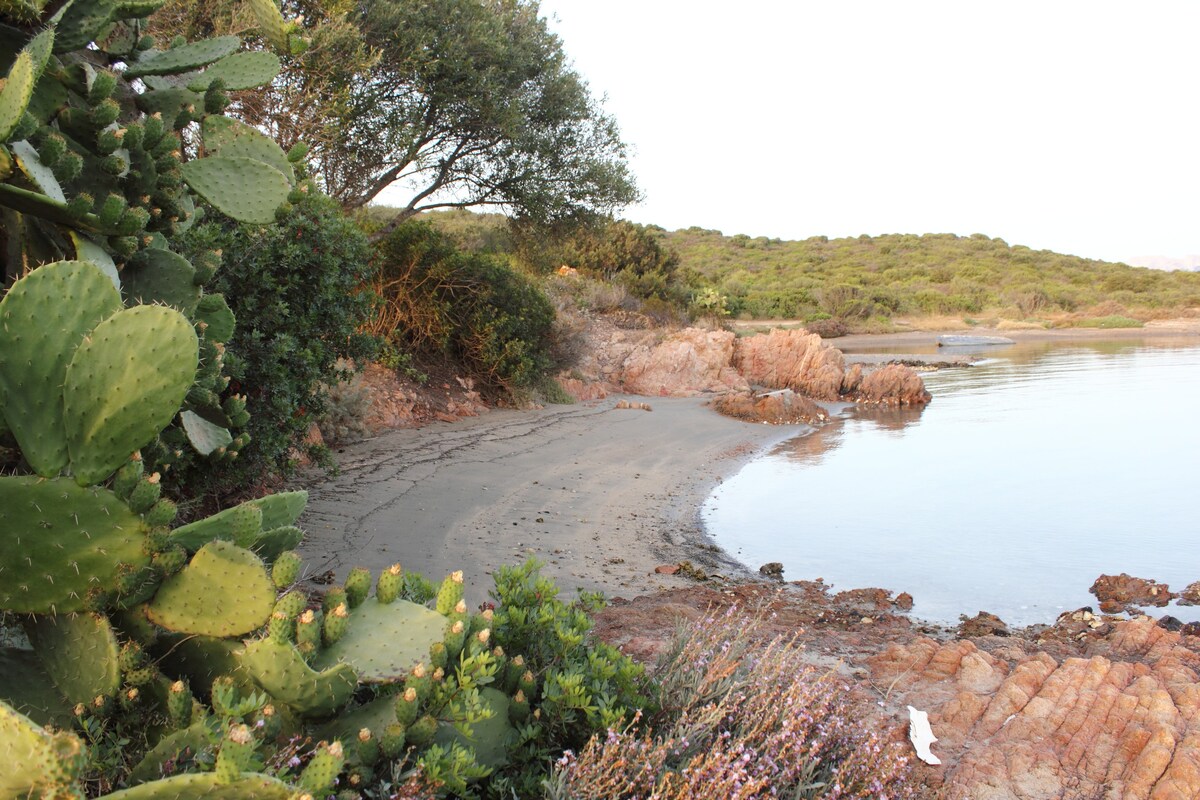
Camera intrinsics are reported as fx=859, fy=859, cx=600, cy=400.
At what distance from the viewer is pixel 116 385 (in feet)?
7.43

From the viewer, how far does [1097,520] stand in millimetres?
8883

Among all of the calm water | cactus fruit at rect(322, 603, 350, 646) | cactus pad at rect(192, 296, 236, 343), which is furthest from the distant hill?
cactus fruit at rect(322, 603, 350, 646)

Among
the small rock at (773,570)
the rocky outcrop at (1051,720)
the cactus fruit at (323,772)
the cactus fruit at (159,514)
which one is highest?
the cactus fruit at (159,514)

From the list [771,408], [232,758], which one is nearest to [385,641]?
[232,758]

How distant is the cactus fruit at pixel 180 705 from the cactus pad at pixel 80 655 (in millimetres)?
224

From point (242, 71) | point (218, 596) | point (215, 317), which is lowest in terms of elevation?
point (218, 596)

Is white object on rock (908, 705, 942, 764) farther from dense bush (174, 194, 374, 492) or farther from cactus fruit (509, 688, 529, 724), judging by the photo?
dense bush (174, 194, 374, 492)

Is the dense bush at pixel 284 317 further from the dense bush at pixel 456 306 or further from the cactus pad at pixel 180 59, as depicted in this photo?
the dense bush at pixel 456 306

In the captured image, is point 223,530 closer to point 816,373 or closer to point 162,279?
point 162,279

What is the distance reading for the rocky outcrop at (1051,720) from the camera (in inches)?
117

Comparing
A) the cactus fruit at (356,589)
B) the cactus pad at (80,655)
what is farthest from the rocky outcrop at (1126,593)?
the cactus pad at (80,655)

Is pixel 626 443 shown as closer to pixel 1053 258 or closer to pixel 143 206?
pixel 143 206

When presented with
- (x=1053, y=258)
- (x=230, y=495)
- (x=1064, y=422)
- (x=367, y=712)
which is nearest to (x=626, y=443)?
(x=230, y=495)

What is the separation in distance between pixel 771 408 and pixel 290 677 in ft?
45.8
